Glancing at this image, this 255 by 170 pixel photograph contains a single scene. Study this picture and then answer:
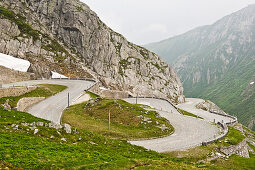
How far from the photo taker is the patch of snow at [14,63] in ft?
225

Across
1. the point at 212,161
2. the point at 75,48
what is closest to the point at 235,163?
the point at 212,161

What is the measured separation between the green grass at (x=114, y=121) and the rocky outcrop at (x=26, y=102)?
25.8 feet

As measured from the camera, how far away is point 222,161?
23.2m

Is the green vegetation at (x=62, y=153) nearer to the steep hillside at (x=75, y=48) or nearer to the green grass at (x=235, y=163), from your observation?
the green grass at (x=235, y=163)

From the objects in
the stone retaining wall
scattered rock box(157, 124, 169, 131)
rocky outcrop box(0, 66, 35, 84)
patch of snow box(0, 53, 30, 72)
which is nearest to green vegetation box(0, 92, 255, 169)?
scattered rock box(157, 124, 169, 131)

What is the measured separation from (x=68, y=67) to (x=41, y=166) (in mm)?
84458

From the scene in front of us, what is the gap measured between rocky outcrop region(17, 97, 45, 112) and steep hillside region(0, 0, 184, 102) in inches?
1371

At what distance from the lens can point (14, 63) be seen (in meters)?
70.8

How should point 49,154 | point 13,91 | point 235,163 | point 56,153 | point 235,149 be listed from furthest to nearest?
point 13,91
point 235,149
point 235,163
point 56,153
point 49,154

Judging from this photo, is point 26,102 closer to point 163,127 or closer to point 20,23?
point 163,127

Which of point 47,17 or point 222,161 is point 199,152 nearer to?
point 222,161

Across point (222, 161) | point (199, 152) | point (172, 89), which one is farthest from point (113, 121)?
point (172, 89)

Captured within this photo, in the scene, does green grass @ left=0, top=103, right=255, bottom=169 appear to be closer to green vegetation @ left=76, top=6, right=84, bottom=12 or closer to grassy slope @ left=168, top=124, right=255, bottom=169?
grassy slope @ left=168, top=124, right=255, bottom=169

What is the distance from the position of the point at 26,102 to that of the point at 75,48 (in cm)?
7744
